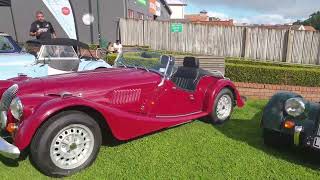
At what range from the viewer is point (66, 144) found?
156 inches

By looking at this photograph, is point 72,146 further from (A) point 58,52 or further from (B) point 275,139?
(A) point 58,52

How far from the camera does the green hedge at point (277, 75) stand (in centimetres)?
905

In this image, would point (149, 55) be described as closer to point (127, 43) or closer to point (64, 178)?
point (64, 178)

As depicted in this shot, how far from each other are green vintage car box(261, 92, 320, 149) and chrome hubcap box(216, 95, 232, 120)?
1.44 meters

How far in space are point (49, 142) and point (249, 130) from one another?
137 inches

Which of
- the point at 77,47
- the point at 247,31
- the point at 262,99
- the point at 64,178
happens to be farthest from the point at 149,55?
the point at 247,31

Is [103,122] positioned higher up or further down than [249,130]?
higher up

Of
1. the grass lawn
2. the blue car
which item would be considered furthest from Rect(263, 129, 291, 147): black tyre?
the blue car

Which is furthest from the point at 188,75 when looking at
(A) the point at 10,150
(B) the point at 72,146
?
(A) the point at 10,150

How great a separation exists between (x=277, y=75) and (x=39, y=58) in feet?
19.6

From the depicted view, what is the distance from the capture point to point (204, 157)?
4.56 metres

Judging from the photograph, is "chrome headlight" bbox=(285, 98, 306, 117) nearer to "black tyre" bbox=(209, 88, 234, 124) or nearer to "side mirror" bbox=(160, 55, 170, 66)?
"black tyre" bbox=(209, 88, 234, 124)

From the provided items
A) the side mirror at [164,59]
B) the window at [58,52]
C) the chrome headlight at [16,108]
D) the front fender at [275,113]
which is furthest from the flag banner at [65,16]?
the front fender at [275,113]

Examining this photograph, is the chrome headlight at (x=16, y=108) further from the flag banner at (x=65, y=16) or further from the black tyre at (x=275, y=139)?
the flag banner at (x=65, y=16)
